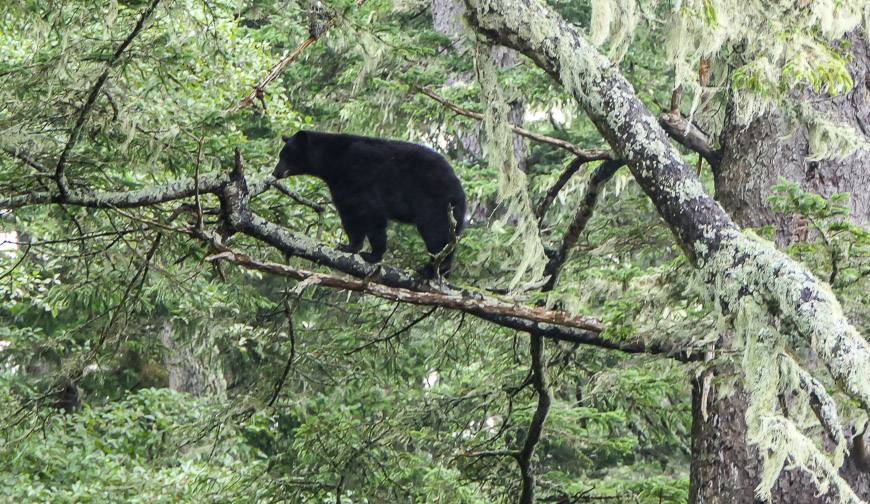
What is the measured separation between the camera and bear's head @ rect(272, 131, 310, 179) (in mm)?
6758

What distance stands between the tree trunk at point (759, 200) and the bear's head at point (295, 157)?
2.67 m

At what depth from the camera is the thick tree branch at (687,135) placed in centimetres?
559

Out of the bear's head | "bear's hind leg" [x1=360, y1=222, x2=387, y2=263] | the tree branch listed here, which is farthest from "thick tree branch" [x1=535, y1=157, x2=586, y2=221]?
the bear's head

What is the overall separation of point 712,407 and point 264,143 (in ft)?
12.4

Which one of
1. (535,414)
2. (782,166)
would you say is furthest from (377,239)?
(782,166)

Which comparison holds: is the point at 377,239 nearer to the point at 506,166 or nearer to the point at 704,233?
the point at 506,166

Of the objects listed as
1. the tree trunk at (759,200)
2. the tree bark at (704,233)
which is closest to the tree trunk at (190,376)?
the tree trunk at (759,200)

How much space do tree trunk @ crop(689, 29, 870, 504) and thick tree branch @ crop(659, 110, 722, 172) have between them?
0.12 meters

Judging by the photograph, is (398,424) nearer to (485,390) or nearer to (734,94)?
(485,390)

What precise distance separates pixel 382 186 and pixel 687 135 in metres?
1.97

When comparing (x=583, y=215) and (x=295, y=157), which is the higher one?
(x=295, y=157)

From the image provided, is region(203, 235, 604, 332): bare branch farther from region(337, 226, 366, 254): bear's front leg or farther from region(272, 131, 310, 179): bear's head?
region(272, 131, 310, 179): bear's head

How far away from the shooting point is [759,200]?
532cm

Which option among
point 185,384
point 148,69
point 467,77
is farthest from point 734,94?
point 185,384
